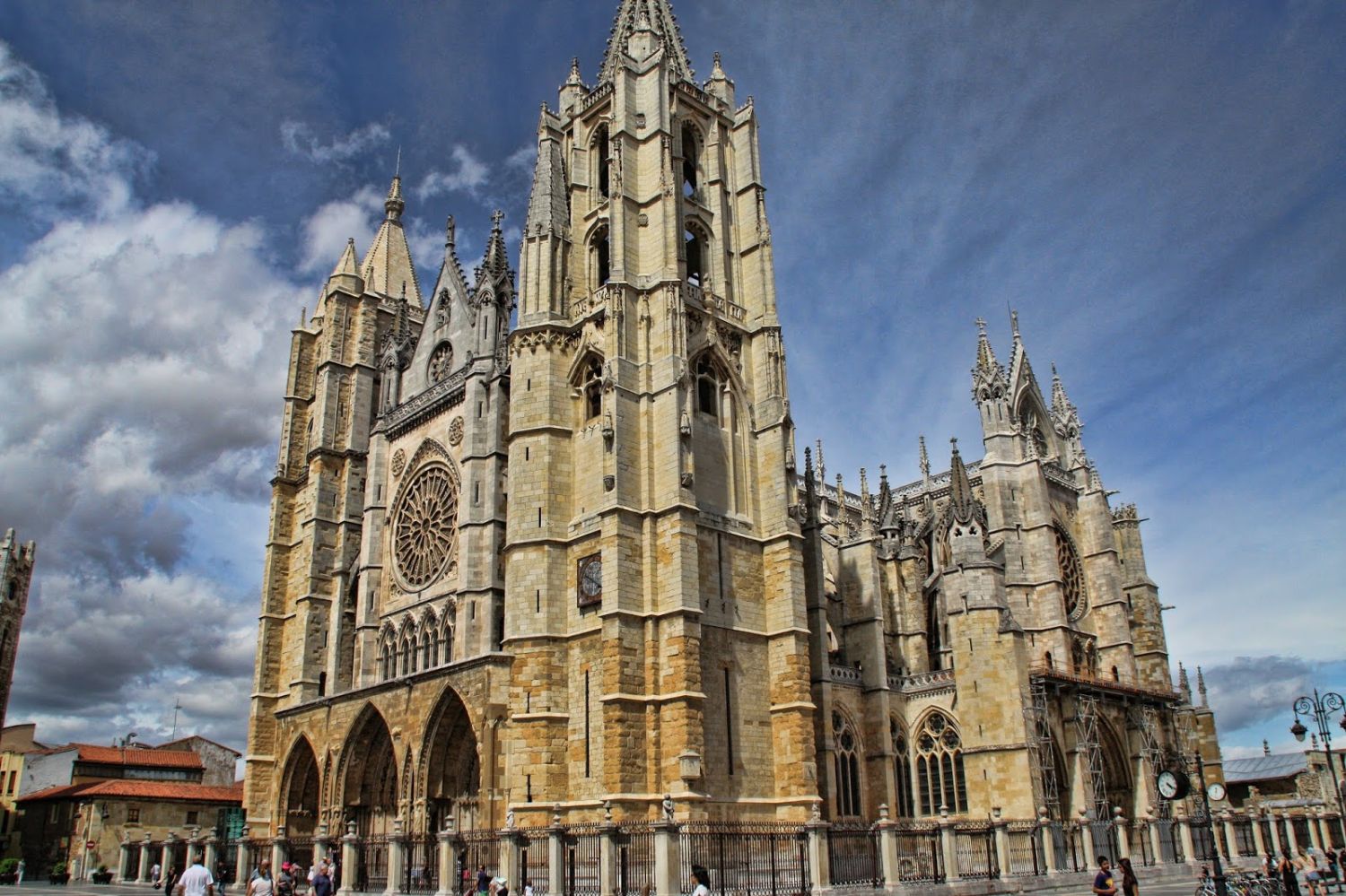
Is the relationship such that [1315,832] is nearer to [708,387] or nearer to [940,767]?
[940,767]

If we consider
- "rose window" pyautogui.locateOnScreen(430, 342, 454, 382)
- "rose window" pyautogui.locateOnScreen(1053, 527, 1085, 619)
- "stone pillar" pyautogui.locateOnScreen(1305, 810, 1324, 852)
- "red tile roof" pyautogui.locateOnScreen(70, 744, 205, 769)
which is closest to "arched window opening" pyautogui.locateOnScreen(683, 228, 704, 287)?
"rose window" pyautogui.locateOnScreen(430, 342, 454, 382)

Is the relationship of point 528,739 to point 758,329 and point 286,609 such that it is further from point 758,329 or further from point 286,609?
point 286,609

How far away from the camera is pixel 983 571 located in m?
30.4

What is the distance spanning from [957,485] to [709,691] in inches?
488

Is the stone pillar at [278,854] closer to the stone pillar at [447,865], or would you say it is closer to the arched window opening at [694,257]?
the stone pillar at [447,865]

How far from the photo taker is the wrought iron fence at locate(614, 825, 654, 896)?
58.1ft

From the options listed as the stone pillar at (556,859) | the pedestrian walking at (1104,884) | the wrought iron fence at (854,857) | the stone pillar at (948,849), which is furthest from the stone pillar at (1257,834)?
the stone pillar at (556,859)

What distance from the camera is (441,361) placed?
113 ft

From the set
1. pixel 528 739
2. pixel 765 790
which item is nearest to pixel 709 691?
pixel 765 790

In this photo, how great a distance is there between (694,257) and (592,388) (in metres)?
6.34

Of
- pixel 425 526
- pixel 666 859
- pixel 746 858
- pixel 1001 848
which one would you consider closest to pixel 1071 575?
pixel 1001 848

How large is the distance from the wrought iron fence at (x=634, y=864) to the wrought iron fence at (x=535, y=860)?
1263 mm

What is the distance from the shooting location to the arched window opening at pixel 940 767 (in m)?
29.9

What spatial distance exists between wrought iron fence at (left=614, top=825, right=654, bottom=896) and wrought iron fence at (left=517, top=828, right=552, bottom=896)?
1.26 metres
